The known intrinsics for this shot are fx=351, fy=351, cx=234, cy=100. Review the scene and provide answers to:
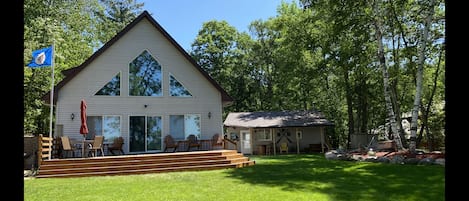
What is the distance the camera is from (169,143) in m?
15.2

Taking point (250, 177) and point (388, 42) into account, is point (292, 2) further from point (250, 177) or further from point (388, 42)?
point (250, 177)

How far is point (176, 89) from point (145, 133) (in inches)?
97.2

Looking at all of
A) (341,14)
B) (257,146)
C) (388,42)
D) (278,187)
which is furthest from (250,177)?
(388,42)

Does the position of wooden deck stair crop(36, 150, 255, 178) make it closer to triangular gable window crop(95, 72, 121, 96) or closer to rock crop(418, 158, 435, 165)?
triangular gable window crop(95, 72, 121, 96)

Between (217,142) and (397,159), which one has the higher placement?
(217,142)

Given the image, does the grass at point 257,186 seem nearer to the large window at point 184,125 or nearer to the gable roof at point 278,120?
the large window at point 184,125

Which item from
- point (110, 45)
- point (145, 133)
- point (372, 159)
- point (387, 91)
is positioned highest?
point (110, 45)

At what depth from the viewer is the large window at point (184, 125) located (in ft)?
52.3

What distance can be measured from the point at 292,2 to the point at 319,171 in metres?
22.3

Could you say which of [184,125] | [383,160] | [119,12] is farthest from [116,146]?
[119,12]

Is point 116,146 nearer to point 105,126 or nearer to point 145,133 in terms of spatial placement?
point 105,126

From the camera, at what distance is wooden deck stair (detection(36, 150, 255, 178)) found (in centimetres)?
1177

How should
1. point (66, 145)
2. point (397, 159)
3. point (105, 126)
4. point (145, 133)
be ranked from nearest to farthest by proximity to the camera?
point (66, 145) < point (397, 159) < point (105, 126) < point (145, 133)

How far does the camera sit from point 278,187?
29.9 ft
